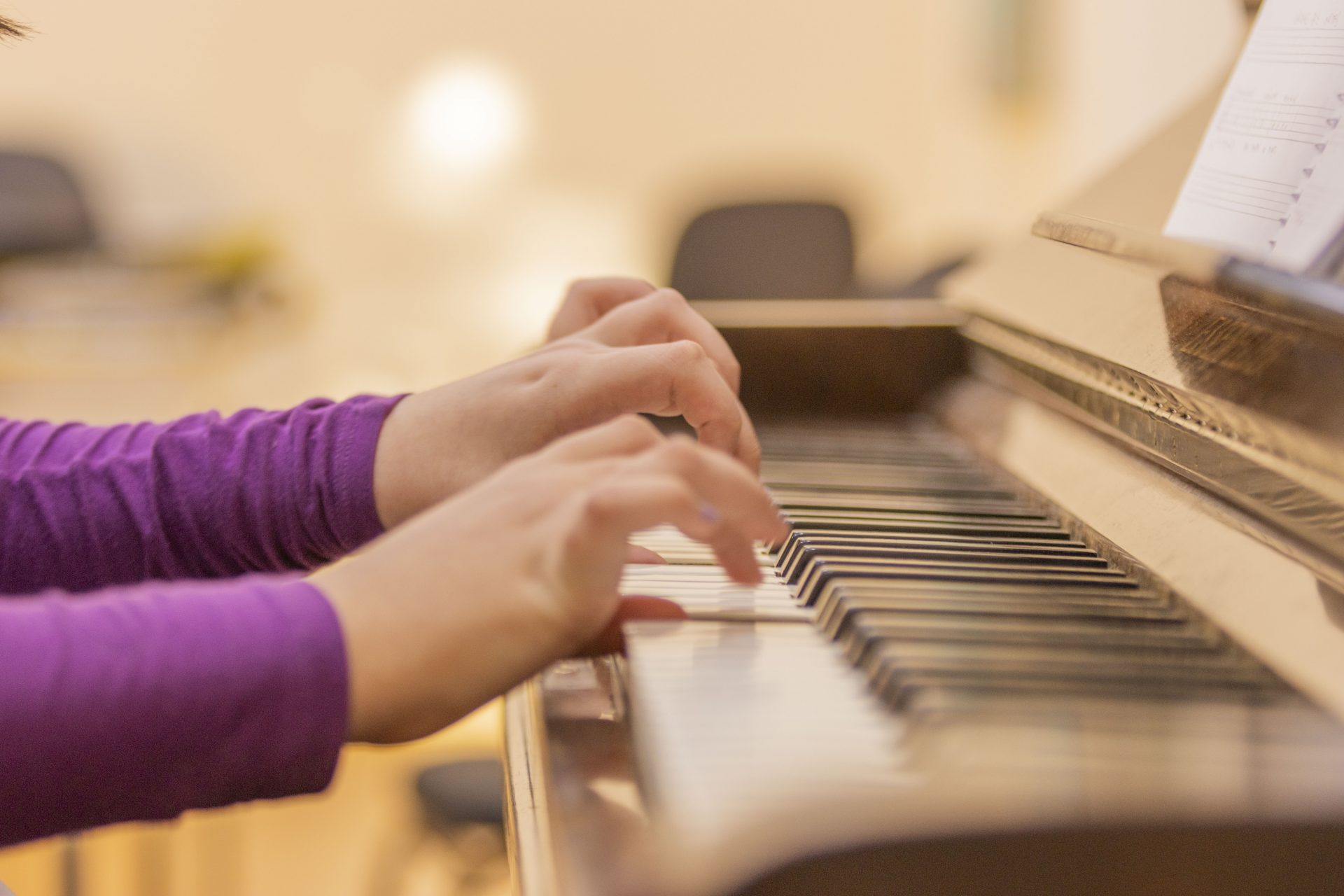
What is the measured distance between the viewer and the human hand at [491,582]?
442 millimetres

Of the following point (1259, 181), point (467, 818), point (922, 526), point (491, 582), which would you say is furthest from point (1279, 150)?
point (467, 818)

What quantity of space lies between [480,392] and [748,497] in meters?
0.27

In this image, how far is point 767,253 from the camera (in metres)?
3.02

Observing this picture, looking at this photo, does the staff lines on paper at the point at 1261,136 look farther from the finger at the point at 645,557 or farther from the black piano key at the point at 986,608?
the finger at the point at 645,557

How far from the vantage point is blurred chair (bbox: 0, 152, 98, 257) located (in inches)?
117

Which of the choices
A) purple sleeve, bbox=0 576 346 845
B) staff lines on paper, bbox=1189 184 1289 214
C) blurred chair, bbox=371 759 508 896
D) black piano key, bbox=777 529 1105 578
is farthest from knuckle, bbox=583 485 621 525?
blurred chair, bbox=371 759 508 896

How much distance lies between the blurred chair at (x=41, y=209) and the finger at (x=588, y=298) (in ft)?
8.49

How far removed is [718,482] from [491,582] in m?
0.10

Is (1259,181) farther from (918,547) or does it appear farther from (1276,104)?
(918,547)

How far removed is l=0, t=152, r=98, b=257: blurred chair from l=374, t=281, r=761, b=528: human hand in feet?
8.83

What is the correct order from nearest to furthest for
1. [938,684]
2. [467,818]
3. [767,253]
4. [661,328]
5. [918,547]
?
[938,684], [918,547], [661,328], [467,818], [767,253]

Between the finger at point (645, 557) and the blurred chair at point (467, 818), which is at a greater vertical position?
the finger at point (645, 557)

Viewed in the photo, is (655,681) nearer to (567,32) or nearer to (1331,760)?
(1331,760)

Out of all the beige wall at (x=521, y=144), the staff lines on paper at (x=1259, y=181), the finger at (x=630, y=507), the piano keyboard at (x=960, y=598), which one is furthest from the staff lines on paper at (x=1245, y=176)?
the beige wall at (x=521, y=144)
